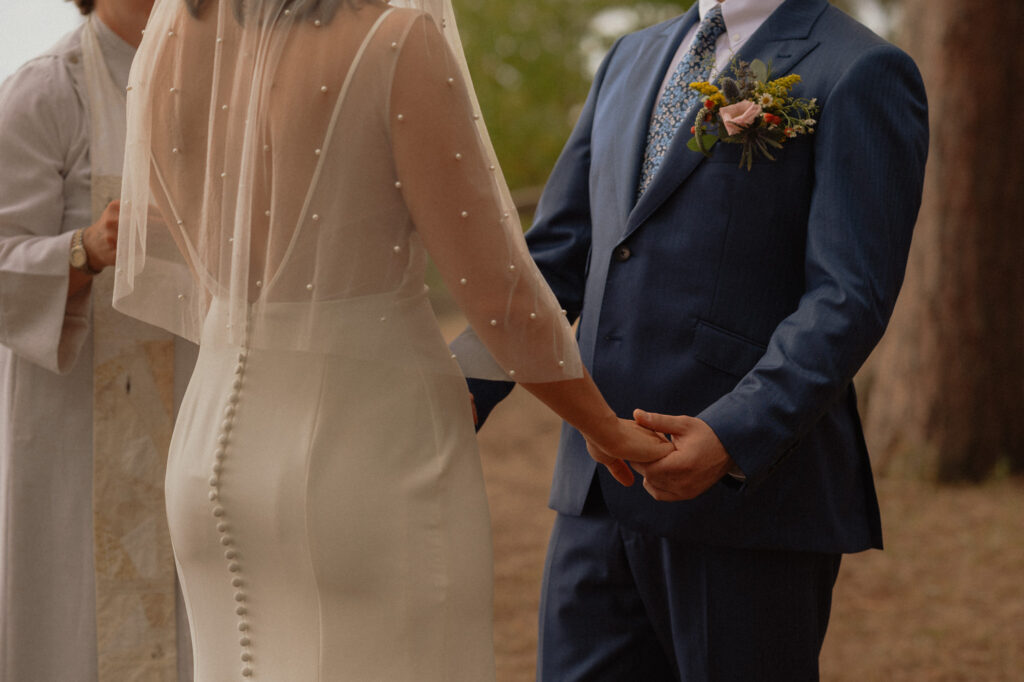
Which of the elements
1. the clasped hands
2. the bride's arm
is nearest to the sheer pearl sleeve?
the bride's arm

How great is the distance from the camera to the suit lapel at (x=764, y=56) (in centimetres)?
207

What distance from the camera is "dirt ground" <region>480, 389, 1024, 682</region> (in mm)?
4508

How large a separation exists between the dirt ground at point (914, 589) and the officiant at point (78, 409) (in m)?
2.41

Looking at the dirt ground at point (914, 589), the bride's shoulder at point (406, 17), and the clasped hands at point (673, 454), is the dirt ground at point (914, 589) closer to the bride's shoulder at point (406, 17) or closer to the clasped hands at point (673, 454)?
the clasped hands at point (673, 454)

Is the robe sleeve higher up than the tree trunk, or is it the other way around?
the robe sleeve

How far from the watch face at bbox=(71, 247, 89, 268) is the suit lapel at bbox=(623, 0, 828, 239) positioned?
42.2 inches

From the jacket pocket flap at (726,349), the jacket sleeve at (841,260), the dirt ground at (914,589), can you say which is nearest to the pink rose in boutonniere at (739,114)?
the jacket sleeve at (841,260)

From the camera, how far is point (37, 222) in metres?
2.31

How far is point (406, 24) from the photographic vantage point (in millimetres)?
1567

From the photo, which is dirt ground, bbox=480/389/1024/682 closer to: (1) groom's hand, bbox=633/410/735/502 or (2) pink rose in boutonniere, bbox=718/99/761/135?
(1) groom's hand, bbox=633/410/735/502

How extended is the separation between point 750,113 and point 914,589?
3.88 meters

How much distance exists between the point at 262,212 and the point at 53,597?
120 centimetres

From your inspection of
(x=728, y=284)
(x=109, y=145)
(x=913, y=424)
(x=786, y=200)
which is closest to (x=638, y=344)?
(x=728, y=284)

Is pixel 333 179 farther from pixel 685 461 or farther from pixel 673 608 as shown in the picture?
pixel 673 608
